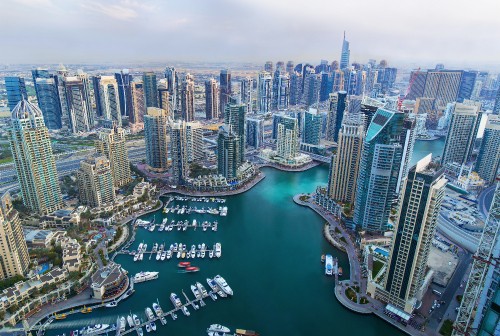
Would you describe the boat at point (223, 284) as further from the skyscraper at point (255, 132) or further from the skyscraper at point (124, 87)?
the skyscraper at point (124, 87)

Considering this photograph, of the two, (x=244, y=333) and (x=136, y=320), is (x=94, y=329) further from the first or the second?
(x=244, y=333)

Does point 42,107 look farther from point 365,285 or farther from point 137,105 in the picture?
point 365,285

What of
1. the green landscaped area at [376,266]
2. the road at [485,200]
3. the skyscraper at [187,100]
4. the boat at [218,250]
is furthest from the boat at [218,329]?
the skyscraper at [187,100]

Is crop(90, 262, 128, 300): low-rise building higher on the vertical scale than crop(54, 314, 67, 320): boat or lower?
higher

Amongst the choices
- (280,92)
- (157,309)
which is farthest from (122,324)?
(280,92)

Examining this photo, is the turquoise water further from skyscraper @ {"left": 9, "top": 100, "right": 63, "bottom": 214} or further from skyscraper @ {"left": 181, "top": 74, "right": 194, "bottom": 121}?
skyscraper @ {"left": 181, "top": 74, "right": 194, "bottom": 121}

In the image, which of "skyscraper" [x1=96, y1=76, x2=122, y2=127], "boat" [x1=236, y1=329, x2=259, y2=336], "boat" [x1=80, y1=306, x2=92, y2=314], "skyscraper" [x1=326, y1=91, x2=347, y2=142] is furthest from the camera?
"skyscraper" [x1=96, y1=76, x2=122, y2=127]

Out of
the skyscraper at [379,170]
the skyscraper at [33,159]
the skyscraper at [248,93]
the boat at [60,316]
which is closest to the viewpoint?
the boat at [60,316]

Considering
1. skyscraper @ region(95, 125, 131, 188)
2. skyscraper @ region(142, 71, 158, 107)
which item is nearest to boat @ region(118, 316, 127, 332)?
skyscraper @ region(95, 125, 131, 188)
